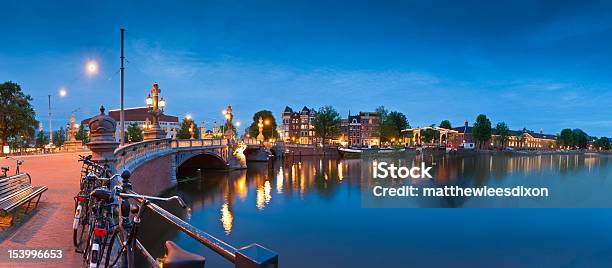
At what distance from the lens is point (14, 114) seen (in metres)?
39.7

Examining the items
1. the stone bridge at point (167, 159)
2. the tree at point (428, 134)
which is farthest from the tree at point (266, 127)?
the tree at point (428, 134)

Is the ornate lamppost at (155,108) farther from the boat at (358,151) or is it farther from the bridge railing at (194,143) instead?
the boat at (358,151)

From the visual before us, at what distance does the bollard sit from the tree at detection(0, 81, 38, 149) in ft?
160

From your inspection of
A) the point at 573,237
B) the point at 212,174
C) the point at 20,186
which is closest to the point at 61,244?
the point at 20,186

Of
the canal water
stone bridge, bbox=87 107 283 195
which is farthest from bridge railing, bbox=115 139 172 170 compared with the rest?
the canal water

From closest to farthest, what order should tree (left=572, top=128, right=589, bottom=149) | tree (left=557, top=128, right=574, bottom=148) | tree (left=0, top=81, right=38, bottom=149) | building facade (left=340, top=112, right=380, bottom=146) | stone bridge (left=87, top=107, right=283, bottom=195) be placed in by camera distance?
stone bridge (left=87, top=107, right=283, bottom=195), tree (left=0, top=81, right=38, bottom=149), building facade (left=340, top=112, right=380, bottom=146), tree (left=557, top=128, right=574, bottom=148), tree (left=572, top=128, right=589, bottom=149)

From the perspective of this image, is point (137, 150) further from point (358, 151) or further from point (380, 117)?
point (380, 117)

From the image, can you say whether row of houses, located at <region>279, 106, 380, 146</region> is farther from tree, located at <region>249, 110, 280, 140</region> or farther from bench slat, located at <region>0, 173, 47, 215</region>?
bench slat, located at <region>0, 173, 47, 215</region>

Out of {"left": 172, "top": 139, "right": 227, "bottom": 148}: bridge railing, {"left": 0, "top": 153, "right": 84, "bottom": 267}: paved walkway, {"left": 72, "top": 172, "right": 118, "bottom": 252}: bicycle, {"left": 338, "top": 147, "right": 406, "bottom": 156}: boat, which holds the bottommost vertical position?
{"left": 338, "top": 147, "right": 406, "bottom": 156}: boat

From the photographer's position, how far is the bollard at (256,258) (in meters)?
2.59

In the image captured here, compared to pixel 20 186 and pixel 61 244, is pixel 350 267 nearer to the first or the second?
pixel 61 244

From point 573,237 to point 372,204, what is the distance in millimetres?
12466

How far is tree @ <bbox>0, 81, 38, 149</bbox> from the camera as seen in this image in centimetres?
3941

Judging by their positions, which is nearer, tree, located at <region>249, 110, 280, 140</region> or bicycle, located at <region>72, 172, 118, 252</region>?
bicycle, located at <region>72, 172, 118, 252</region>
